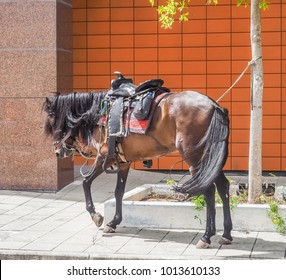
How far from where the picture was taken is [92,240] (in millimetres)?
9219

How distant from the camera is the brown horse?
8727 mm

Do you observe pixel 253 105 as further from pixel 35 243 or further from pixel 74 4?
pixel 74 4

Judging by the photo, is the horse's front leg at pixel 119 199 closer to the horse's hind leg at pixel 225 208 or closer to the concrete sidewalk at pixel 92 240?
the concrete sidewalk at pixel 92 240

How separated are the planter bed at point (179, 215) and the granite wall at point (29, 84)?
3545 mm

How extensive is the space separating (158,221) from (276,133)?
584 cm

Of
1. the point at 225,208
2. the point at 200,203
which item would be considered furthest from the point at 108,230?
the point at 225,208

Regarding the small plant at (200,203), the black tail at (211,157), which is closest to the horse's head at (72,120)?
the small plant at (200,203)

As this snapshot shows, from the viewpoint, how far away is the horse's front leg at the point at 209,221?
878cm

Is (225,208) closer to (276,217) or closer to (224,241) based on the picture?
(224,241)

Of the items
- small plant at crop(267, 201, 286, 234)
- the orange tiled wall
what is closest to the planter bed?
small plant at crop(267, 201, 286, 234)

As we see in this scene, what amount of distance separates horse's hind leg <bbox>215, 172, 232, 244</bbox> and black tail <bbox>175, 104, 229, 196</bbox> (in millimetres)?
411

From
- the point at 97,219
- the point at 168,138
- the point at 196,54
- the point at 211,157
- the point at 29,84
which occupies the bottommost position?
the point at 97,219

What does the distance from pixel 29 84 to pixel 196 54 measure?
3639 mm

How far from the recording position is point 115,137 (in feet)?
31.1
